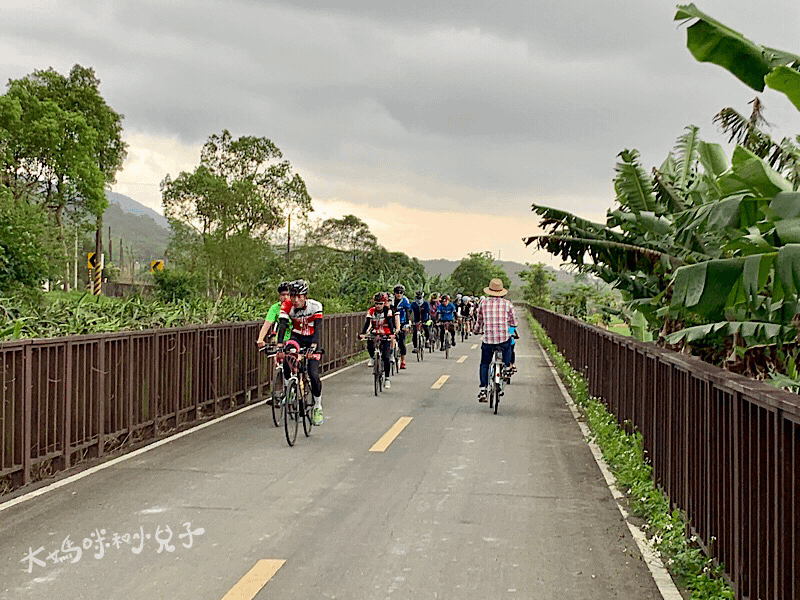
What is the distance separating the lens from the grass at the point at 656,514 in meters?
5.74

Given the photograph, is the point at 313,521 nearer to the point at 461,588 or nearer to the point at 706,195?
the point at 461,588

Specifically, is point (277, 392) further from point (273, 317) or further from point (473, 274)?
point (473, 274)

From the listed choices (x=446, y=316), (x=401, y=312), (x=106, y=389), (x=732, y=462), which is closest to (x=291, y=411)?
(x=106, y=389)

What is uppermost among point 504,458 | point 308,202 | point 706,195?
point 308,202

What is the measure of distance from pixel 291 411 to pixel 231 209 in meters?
46.0

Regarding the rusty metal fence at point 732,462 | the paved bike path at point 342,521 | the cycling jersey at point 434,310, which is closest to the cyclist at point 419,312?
the cycling jersey at point 434,310

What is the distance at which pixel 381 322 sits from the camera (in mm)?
18500

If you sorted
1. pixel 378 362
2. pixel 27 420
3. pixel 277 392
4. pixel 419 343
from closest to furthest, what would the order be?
pixel 27 420
pixel 277 392
pixel 378 362
pixel 419 343

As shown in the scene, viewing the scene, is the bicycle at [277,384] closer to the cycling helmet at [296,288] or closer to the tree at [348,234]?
the cycling helmet at [296,288]

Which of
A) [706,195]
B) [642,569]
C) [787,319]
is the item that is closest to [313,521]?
[642,569]

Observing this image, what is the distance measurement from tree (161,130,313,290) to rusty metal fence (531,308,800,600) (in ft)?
121

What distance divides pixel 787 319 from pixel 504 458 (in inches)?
142

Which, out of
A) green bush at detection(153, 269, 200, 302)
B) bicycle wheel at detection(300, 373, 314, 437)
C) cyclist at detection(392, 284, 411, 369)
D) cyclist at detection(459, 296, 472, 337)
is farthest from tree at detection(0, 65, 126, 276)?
bicycle wheel at detection(300, 373, 314, 437)

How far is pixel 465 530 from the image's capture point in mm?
7227
